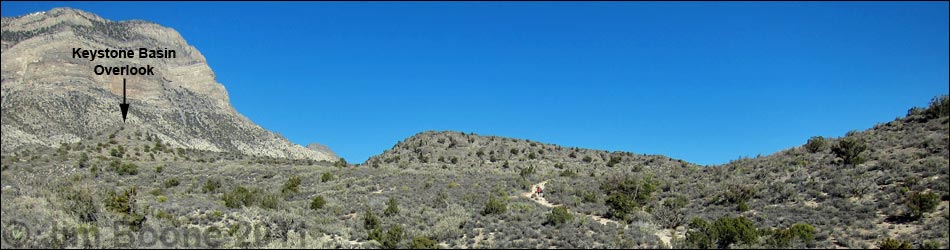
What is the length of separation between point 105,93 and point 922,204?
97789 millimetres

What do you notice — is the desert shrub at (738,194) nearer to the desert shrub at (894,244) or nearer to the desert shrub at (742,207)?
the desert shrub at (742,207)

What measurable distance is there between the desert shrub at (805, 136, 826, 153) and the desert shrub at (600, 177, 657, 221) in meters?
12.9

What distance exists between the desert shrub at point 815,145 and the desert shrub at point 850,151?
173 inches

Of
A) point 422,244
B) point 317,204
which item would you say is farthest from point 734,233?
point 317,204

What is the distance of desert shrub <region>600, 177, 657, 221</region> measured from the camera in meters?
29.4

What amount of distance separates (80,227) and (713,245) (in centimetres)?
2521

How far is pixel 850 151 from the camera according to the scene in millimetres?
34281

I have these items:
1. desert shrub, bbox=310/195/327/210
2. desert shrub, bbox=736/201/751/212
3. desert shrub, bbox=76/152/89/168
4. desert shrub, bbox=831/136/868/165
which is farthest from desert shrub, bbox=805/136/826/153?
desert shrub, bbox=76/152/89/168

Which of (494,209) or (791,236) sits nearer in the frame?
(791,236)

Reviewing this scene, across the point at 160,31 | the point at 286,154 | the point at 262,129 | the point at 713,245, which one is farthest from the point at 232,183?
the point at 160,31

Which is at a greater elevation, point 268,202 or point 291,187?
point 291,187

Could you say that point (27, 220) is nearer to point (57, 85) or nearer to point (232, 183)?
point (232, 183)

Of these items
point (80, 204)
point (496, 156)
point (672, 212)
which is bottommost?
point (672, 212)

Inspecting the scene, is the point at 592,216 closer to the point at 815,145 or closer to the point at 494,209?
the point at 494,209
